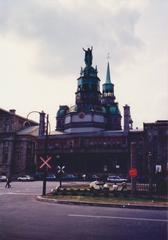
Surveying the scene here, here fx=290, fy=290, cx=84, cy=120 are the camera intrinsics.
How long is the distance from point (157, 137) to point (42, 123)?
97.2 feet

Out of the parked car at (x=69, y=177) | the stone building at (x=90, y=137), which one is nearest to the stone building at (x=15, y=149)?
the stone building at (x=90, y=137)

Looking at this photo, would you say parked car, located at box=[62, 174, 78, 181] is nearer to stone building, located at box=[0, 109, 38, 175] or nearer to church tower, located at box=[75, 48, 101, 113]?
stone building, located at box=[0, 109, 38, 175]

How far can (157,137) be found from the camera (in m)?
60.1

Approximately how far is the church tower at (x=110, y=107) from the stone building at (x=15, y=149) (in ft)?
69.5

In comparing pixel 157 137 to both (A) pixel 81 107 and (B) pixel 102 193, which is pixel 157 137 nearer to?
(A) pixel 81 107

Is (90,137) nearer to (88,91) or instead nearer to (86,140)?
(86,140)

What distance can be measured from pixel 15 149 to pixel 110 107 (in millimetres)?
29945

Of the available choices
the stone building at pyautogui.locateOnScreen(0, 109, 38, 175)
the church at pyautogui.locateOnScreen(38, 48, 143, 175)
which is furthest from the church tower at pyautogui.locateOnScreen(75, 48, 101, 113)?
the stone building at pyautogui.locateOnScreen(0, 109, 38, 175)

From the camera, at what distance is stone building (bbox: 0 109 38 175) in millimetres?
71812

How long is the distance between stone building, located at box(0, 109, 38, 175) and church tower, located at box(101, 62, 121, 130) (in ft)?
69.5

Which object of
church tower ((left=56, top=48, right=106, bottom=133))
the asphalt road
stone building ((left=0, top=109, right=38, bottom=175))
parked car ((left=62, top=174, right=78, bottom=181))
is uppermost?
church tower ((left=56, top=48, right=106, bottom=133))

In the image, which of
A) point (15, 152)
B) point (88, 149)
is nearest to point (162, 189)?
point (88, 149)

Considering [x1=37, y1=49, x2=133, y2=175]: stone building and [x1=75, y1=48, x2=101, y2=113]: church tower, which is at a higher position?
[x1=75, y1=48, x2=101, y2=113]: church tower

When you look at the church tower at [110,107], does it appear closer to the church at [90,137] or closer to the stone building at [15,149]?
the church at [90,137]
